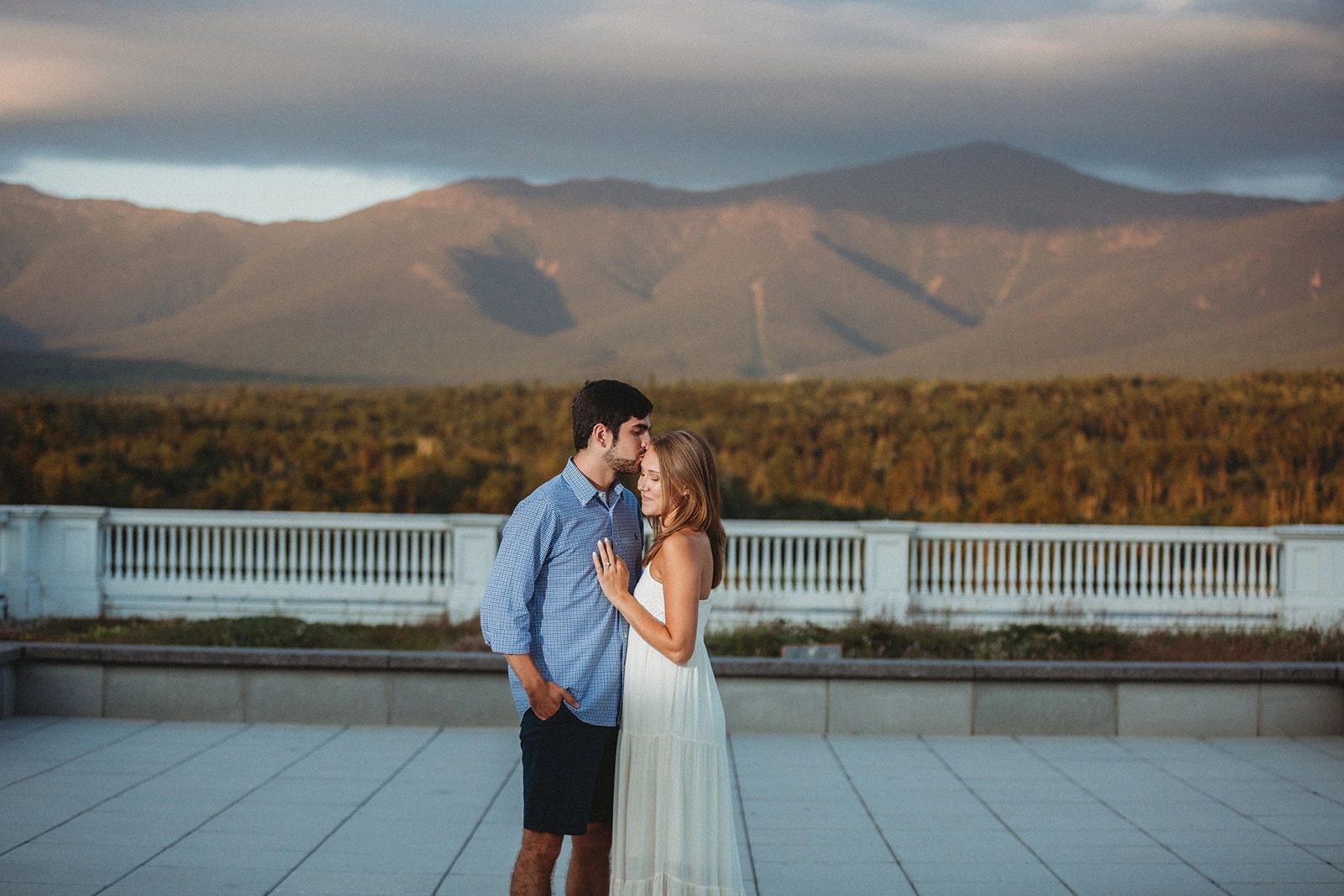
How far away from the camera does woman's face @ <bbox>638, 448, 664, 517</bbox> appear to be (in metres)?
3.56

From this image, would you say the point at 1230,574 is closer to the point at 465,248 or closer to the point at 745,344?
the point at 745,344

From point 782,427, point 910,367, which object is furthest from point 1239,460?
point 910,367

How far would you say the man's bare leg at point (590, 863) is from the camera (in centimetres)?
376

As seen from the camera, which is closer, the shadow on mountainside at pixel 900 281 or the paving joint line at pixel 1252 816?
the paving joint line at pixel 1252 816

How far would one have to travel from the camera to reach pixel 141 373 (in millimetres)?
76250

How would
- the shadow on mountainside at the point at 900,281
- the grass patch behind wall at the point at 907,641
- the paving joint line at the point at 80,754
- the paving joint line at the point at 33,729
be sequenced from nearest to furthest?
the paving joint line at the point at 80,754
the paving joint line at the point at 33,729
the grass patch behind wall at the point at 907,641
the shadow on mountainside at the point at 900,281

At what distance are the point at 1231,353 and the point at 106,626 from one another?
206 ft

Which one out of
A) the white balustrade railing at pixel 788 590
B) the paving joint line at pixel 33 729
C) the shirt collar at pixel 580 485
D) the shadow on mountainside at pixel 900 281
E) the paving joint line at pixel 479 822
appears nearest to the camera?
the shirt collar at pixel 580 485

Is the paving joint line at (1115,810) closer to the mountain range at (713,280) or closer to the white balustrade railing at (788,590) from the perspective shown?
the white balustrade railing at (788,590)

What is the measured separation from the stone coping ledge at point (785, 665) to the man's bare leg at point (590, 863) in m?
3.35

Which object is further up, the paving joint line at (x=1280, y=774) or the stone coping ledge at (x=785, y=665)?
the stone coping ledge at (x=785, y=665)

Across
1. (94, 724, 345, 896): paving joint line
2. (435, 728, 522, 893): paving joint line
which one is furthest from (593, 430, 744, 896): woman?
(94, 724, 345, 896): paving joint line

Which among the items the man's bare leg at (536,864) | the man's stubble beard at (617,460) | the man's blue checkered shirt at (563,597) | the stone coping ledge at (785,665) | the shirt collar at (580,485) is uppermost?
the man's stubble beard at (617,460)

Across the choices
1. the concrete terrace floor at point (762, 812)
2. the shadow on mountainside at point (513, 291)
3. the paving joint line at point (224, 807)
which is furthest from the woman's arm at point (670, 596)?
the shadow on mountainside at point (513, 291)
